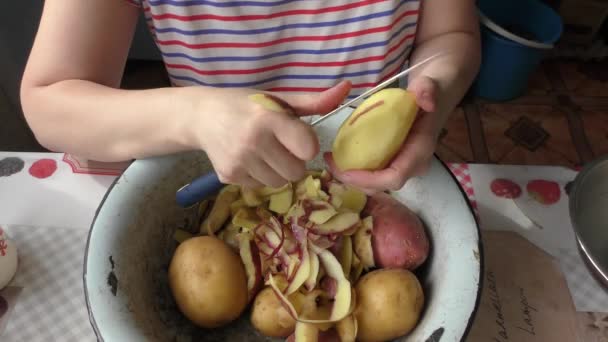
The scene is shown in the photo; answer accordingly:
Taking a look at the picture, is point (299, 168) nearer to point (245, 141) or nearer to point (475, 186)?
point (245, 141)

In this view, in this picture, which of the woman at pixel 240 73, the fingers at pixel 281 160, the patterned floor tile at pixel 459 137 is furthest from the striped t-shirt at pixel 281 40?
the patterned floor tile at pixel 459 137

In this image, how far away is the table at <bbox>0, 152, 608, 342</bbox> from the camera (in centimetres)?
50

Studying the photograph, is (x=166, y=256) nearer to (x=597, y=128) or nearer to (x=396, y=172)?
(x=396, y=172)

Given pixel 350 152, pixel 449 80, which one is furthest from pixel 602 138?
pixel 350 152

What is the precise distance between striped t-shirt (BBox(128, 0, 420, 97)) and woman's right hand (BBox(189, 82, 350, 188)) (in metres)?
0.17

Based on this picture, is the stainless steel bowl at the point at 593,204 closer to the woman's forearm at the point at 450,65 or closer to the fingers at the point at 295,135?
the woman's forearm at the point at 450,65

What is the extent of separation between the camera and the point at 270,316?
438 mm

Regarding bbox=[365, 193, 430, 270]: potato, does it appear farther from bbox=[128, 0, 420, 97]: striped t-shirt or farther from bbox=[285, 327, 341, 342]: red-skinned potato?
bbox=[128, 0, 420, 97]: striped t-shirt

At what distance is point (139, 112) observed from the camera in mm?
434

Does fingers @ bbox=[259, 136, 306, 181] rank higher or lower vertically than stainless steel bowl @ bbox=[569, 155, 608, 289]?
higher

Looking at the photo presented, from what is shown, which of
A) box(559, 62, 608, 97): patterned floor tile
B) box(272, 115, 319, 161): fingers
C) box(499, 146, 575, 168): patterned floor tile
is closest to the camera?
box(272, 115, 319, 161): fingers

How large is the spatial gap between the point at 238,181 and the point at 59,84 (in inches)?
8.0

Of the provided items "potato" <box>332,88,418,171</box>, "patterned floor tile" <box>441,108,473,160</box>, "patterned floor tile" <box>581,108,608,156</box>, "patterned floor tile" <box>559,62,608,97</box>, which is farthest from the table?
"patterned floor tile" <box>559,62,608,97</box>

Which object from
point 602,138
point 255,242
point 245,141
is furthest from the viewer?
Result: point 602,138
